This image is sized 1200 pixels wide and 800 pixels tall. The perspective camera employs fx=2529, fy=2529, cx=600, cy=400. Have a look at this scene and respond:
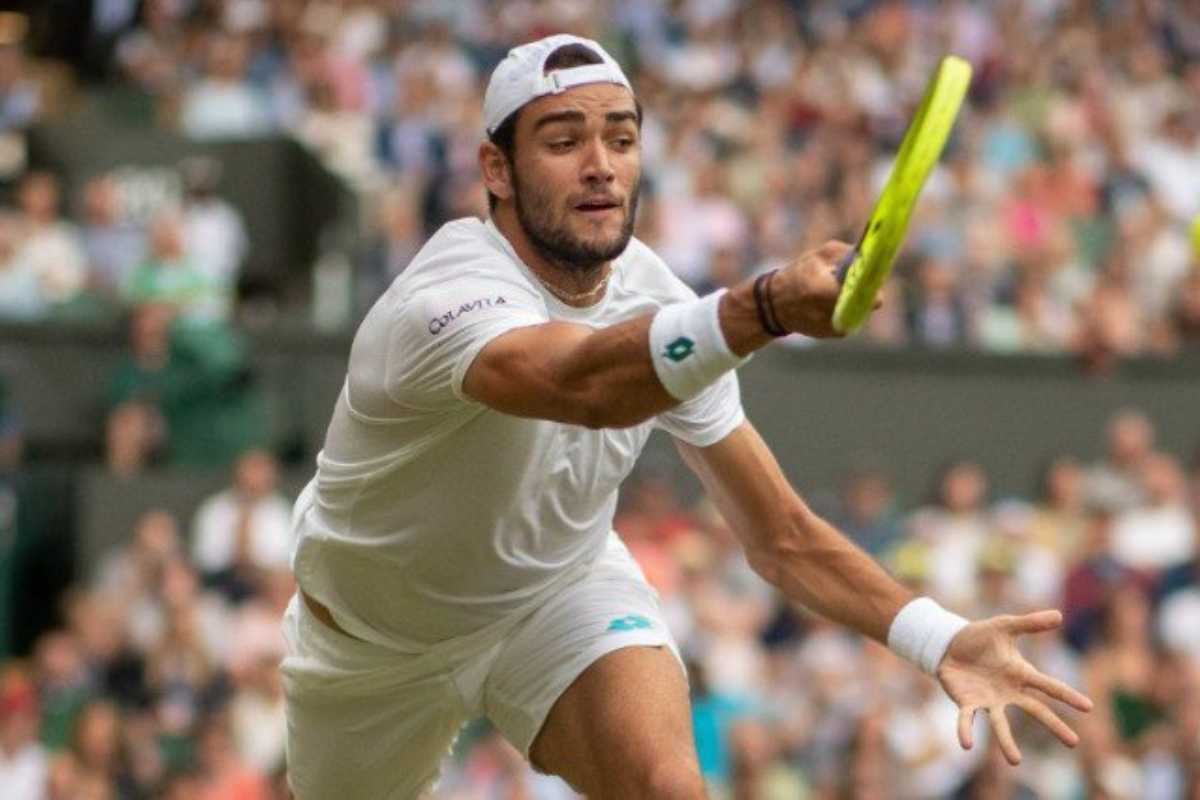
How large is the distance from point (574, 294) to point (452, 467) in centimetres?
48

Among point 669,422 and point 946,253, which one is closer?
point 669,422

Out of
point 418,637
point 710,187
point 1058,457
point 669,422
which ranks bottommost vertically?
point 1058,457

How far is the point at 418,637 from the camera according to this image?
20.2ft

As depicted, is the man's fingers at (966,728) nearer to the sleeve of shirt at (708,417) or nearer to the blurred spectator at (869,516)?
the sleeve of shirt at (708,417)

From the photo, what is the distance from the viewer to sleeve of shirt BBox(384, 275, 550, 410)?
5.12 meters

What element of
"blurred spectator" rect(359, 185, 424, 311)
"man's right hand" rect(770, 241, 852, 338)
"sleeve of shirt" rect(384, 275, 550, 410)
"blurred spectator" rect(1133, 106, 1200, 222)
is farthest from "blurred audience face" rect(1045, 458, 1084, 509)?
"man's right hand" rect(770, 241, 852, 338)

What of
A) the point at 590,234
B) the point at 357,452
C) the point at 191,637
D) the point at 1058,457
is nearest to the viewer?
the point at 590,234

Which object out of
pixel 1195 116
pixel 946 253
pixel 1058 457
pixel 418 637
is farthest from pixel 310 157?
pixel 418 637

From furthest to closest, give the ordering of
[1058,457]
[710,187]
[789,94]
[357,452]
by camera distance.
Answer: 1. [789,94]
2. [710,187]
3. [1058,457]
4. [357,452]

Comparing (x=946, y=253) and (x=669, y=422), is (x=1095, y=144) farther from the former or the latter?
(x=669, y=422)

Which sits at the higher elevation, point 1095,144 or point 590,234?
point 590,234

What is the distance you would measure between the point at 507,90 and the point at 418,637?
1.39m

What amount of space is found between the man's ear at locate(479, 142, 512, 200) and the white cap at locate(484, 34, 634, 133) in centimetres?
7

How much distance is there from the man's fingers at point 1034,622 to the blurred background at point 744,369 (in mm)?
4652
